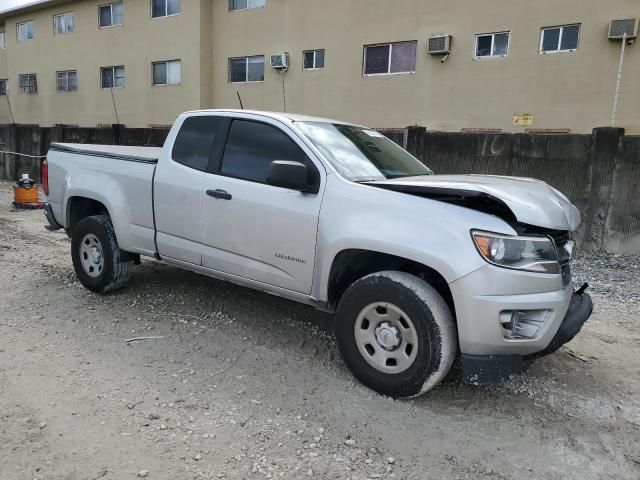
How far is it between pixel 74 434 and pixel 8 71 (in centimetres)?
3132

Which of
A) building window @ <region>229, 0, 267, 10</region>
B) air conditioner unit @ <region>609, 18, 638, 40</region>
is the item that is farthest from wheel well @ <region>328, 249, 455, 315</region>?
building window @ <region>229, 0, 267, 10</region>

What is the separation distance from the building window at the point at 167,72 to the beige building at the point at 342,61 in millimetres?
61

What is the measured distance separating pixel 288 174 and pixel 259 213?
511 mm

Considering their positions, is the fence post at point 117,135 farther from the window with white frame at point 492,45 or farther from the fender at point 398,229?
the fender at point 398,229

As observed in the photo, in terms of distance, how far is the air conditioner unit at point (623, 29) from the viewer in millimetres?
11844

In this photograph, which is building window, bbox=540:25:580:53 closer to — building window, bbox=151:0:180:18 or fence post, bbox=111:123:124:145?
fence post, bbox=111:123:124:145

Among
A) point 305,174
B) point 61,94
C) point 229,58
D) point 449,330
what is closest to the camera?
point 449,330

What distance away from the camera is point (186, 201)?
4.26 m

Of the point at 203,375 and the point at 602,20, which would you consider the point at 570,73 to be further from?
the point at 203,375

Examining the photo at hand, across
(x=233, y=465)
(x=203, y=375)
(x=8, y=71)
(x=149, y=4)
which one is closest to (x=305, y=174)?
(x=203, y=375)

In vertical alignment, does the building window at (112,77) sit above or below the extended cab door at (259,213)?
above

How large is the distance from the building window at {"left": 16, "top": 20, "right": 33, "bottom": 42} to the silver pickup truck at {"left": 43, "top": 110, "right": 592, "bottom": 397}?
26.8 m

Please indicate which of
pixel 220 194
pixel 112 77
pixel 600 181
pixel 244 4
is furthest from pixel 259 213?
pixel 112 77

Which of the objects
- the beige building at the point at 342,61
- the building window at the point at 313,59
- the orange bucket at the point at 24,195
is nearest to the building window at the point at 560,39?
the beige building at the point at 342,61
